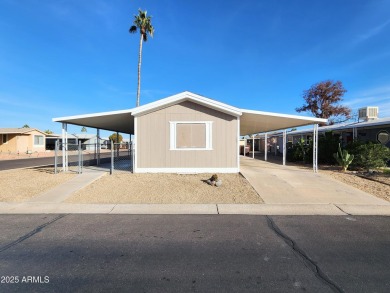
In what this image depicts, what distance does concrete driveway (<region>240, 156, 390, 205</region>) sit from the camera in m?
7.71

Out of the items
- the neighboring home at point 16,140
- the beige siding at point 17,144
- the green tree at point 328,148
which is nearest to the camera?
the green tree at point 328,148

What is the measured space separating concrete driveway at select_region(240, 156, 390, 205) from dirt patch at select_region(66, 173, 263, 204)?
0.50m

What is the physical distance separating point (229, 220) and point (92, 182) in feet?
20.8

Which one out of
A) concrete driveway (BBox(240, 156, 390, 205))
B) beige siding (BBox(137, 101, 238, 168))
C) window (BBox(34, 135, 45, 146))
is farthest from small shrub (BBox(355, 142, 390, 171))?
window (BBox(34, 135, 45, 146))

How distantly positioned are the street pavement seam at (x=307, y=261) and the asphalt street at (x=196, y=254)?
1 centimetres

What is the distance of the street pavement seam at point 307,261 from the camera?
125 inches

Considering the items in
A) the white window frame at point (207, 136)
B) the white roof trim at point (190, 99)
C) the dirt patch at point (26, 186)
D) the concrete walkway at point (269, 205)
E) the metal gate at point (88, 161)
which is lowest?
the concrete walkway at point (269, 205)

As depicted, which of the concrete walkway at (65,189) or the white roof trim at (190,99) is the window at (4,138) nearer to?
the concrete walkway at (65,189)

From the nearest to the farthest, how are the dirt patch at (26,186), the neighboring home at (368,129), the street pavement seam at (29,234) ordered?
the street pavement seam at (29,234), the dirt patch at (26,186), the neighboring home at (368,129)

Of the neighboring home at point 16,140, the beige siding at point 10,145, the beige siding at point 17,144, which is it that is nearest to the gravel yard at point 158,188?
the neighboring home at point 16,140

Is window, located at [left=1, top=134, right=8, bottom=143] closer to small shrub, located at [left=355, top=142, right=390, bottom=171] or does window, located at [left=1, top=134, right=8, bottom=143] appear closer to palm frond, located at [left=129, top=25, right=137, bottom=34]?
palm frond, located at [left=129, top=25, right=137, bottom=34]

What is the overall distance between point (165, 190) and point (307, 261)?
5694 mm

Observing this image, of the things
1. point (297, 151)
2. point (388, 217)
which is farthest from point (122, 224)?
point (297, 151)

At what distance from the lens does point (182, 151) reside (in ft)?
38.6
